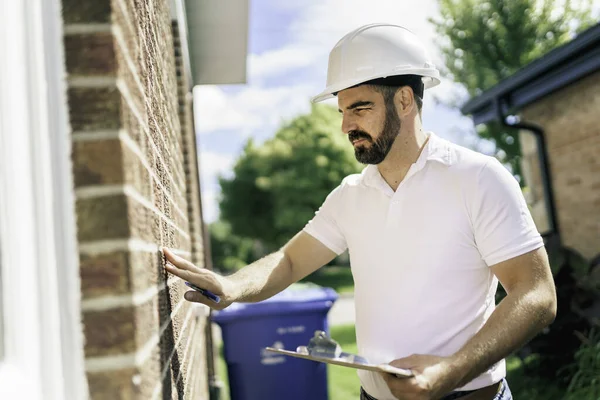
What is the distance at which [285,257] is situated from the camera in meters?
2.63

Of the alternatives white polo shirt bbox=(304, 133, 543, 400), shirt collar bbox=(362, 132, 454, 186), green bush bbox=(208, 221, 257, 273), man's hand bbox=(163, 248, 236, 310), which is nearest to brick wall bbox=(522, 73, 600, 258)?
shirt collar bbox=(362, 132, 454, 186)

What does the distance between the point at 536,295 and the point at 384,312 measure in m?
0.55

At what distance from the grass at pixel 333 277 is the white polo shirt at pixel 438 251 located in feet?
85.2

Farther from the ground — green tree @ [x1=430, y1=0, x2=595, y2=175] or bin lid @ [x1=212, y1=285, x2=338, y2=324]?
green tree @ [x1=430, y1=0, x2=595, y2=175]

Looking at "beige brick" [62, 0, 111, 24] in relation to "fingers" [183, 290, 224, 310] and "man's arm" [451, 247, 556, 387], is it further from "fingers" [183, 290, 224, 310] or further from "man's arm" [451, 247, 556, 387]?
"man's arm" [451, 247, 556, 387]

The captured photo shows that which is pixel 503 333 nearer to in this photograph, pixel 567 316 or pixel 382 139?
pixel 382 139

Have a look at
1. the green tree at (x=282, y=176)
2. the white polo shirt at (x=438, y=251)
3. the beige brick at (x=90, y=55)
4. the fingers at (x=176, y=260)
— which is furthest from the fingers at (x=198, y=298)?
→ the green tree at (x=282, y=176)

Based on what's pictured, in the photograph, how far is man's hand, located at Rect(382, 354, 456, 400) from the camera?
66.4 inches

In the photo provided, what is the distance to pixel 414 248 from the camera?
2135mm

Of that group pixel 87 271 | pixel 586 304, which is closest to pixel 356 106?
pixel 87 271

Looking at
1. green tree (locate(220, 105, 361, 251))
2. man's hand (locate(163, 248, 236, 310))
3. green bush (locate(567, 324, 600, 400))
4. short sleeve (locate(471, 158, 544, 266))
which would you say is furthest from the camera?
green tree (locate(220, 105, 361, 251))

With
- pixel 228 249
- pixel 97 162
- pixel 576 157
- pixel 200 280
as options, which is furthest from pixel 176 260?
pixel 228 249

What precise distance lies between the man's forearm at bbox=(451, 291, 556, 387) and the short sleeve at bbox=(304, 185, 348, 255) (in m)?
0.89

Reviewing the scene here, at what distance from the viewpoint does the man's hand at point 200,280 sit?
1777mm
